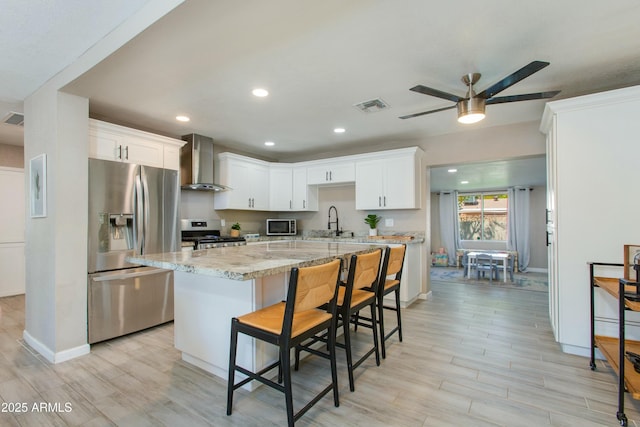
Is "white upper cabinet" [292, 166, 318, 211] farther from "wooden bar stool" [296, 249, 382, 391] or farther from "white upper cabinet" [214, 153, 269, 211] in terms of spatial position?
"wooden bar stool" [296, 249, 382, 391]

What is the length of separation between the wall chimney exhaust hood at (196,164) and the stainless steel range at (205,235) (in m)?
0.54

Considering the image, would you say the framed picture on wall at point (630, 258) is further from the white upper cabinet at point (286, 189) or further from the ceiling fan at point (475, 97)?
the white upper cabinet at point (286, 189)

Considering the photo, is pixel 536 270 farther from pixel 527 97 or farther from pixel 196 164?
pixel 196 164

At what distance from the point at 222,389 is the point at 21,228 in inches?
204

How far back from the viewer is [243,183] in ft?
16.0

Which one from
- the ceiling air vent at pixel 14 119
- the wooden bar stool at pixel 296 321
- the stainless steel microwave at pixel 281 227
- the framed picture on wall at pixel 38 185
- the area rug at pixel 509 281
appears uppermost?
the ceiling air vent at pixel 14 119

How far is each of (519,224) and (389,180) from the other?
5.93 metres

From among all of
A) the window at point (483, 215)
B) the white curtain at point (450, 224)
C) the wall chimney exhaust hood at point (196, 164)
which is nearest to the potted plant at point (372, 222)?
the wall chimney exhaust hood at point (196, 164)

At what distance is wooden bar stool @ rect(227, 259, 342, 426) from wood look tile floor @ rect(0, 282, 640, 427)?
23 cm

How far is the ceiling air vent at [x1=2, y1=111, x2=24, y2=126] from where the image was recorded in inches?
131

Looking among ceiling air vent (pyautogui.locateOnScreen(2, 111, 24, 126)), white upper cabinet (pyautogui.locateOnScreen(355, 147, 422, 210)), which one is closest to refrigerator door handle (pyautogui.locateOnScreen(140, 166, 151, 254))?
ceiling air vent (pyautogui.locateOnScreen(2, 111, 24, 126))

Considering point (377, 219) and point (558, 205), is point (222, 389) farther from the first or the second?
point (377, 219)

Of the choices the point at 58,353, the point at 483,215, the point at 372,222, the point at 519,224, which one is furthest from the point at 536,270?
the point at 58,353

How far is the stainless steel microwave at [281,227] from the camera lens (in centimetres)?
534
